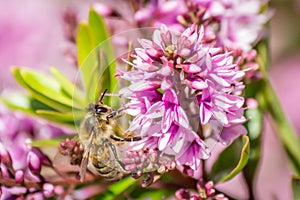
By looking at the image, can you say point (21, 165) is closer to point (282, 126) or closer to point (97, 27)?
point (97, 27)

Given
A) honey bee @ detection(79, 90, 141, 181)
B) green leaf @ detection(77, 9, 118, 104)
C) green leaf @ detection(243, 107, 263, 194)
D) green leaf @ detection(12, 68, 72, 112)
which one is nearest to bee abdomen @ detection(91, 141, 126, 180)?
honey bee @ detection(79, 90, 141, 181)

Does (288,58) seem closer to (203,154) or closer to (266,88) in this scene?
(266,88)

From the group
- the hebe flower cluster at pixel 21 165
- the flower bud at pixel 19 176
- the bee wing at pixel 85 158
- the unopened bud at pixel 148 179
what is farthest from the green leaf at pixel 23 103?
the unopened bud at pixel 148 179

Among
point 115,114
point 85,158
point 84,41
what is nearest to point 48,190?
point 85,158

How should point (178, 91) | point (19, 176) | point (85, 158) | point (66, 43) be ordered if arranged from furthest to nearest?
point (66, 43) → point (19, 176) → point (85, 158) → point (178, 91)

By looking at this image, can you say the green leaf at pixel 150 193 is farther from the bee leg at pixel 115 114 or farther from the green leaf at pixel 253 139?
the bee leg at pixel 115 114

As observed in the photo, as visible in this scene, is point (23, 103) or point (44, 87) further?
point (23, 103)
